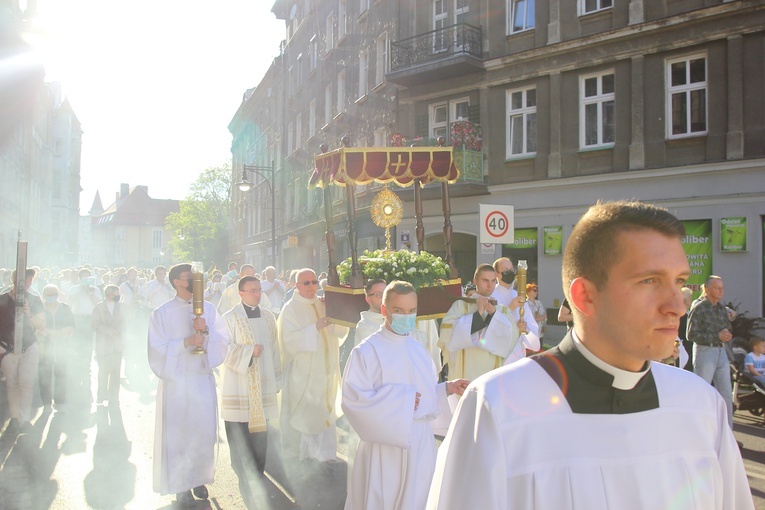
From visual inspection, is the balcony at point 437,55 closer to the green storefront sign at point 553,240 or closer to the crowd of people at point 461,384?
the green storefront sign at point 553,240

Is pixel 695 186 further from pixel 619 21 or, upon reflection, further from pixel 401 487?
pixel 401 487

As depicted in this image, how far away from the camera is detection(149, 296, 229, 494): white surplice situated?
6012mm

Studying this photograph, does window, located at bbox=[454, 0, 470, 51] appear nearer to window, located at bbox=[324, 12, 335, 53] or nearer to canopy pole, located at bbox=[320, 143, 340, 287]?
window, located at bbox=[324, 12, 335, 53]

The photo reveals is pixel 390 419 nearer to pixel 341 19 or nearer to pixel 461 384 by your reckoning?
pixel 461 384

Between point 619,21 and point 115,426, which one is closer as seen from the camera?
point 115,426

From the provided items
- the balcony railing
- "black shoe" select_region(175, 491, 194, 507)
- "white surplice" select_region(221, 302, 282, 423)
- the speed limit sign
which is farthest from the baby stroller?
the balcony railing

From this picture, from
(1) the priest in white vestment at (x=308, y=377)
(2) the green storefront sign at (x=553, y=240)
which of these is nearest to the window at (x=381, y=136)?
(2) the green storefront sign at (x=553, y=240)

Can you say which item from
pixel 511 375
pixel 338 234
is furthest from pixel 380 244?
pixel 511 375

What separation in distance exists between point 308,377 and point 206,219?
191 feet

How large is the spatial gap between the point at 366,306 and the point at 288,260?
1261 inches

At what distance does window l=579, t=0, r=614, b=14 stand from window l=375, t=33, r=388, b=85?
8452 mm

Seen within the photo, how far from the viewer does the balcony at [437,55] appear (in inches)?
774

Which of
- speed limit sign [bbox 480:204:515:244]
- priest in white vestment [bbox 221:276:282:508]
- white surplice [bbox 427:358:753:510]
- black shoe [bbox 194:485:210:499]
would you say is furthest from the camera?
speed limit sign [bbox 480:204:515:244]

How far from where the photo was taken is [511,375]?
2.02 meters
